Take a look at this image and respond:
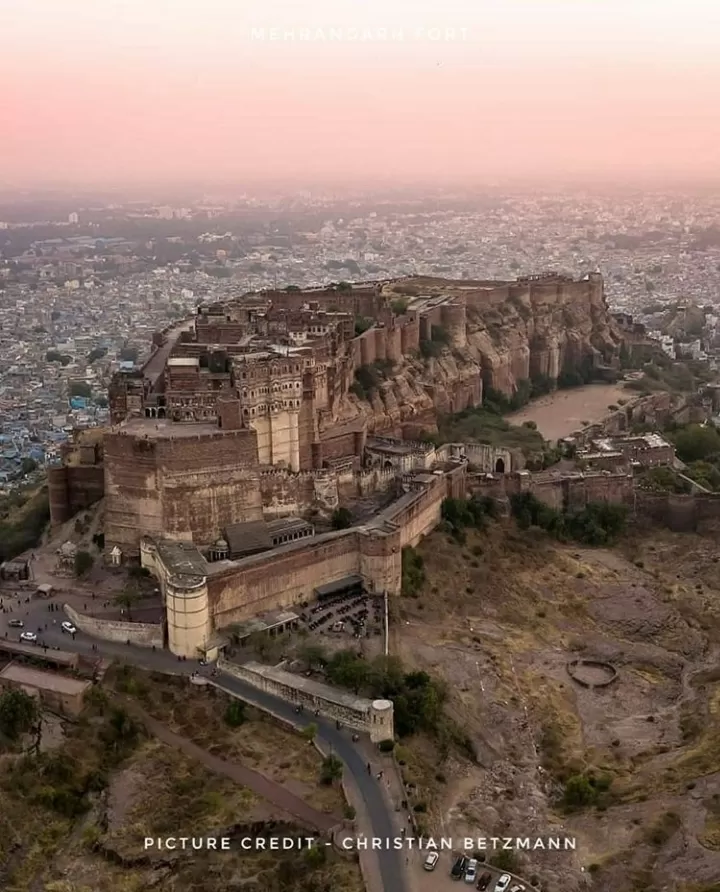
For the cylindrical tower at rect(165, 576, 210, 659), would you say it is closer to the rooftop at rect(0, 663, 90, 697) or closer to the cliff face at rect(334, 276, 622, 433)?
the rooftop at rect(0, 663, 90, 697)

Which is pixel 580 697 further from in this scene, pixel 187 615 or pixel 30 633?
pixel 30 633

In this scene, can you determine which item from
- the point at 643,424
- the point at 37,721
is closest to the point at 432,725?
the point at 37,721

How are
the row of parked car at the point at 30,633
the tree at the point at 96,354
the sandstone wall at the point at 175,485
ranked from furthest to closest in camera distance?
the tree at the point at 96,354 → the sandstone wall at the point at 175,485 → the row of parked car at the point at 30,633

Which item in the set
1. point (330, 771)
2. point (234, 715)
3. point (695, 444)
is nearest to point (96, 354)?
point (695, 444)

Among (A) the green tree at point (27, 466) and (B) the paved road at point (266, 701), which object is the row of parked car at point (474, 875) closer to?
(B) the paved road at point (266, 701)

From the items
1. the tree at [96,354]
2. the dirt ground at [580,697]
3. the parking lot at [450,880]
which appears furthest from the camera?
the tree at [96,354]

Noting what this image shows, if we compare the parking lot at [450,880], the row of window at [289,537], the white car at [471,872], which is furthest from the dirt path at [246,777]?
the row of window at [289,537]

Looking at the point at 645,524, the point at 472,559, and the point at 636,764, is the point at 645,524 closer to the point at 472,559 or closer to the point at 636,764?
the point at 472,559
